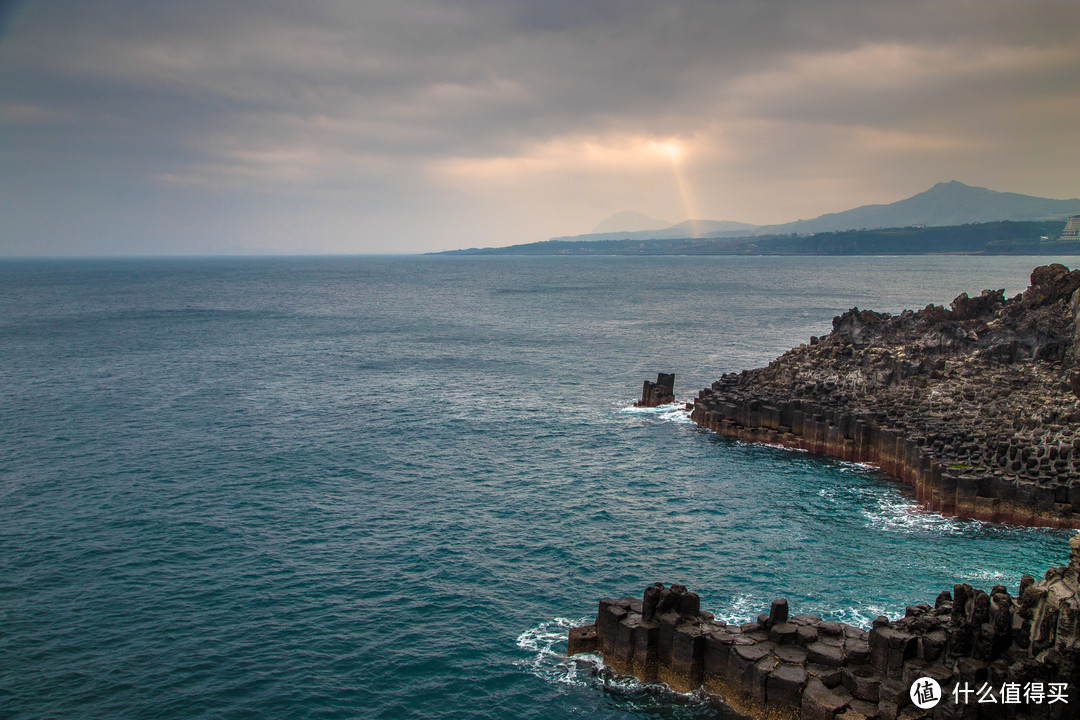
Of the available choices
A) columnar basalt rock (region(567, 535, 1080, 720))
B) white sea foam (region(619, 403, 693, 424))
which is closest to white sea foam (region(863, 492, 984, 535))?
columnar basalt rock (region(567, 535, 1080, 720))

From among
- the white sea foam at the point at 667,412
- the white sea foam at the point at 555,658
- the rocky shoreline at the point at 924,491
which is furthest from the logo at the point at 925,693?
the white sea foam at the point at 667,412

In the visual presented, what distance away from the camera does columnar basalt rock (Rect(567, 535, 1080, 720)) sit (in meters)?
24.7

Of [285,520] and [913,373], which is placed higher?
[913,373]

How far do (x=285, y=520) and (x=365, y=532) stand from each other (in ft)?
19.1

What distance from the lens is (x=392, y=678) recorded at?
3081 centimetres

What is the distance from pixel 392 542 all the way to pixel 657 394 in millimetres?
40983

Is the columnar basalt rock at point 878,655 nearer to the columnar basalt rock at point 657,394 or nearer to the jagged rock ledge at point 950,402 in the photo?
the jagged rock ledge at point 950,402

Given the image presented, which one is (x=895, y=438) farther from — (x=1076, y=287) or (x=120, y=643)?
(x=120, y=643)

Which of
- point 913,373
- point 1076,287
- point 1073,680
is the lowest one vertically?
point 1073,680

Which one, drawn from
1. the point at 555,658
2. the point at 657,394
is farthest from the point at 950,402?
the point at 555,658

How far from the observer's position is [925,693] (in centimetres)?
2559

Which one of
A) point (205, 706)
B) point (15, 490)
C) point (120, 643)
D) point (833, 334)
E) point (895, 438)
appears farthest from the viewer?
point (833, 334)

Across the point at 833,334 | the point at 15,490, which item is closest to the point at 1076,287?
the point at 833,334

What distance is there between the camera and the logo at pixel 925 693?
83.5 feet
